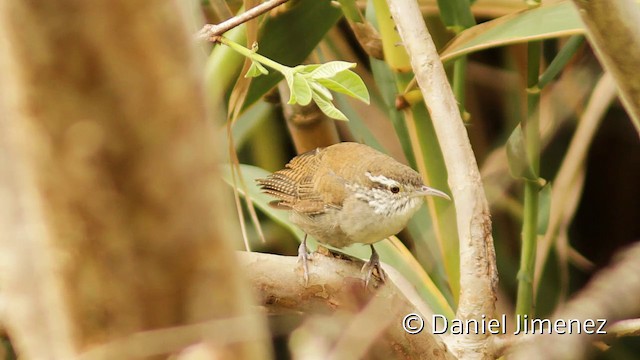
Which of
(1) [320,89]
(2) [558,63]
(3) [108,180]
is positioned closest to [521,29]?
(2) [558,63]

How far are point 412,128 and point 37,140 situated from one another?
1108mm

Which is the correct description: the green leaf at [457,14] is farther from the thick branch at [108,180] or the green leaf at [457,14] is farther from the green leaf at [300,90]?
the thick branch at [108,180]

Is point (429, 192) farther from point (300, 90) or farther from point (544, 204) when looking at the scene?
point (300, 90)

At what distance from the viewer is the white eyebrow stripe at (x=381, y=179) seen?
1.28m

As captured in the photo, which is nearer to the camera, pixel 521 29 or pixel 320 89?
pixel 320 89

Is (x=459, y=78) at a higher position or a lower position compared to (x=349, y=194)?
higher

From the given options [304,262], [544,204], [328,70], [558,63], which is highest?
[328,70]

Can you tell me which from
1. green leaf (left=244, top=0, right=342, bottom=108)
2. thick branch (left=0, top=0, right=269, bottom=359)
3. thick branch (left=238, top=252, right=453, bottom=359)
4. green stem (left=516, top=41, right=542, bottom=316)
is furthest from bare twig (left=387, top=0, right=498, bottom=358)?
thick branch (left=0, top=0, right=269, bottom=359)

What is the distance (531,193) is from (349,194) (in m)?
0.28

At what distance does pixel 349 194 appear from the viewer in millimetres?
1292

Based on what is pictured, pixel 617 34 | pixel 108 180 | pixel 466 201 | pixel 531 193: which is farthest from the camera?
pixel 531 193

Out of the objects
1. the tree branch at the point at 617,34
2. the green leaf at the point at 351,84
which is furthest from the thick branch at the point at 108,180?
the green leaf at the point at 351,84

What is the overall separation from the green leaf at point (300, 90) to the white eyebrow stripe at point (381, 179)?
37 centimetres

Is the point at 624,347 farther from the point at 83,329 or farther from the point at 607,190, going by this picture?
the point at 83,329
